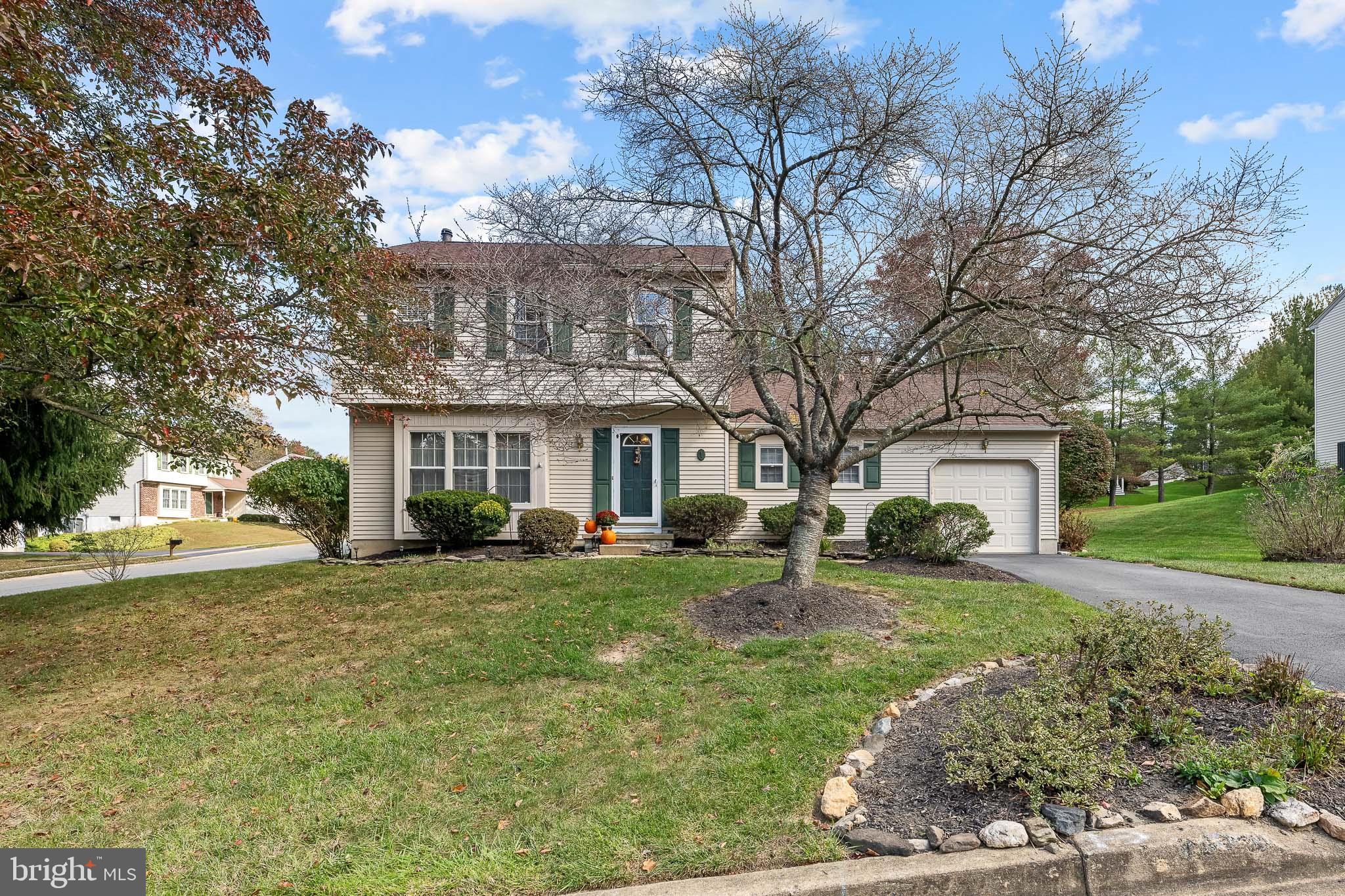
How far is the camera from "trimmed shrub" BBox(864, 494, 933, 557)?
11430 millimetres

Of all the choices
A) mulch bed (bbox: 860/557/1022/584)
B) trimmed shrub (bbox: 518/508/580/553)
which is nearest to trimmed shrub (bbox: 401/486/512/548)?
trimmed shrub (bbox: 518/508/580/553)

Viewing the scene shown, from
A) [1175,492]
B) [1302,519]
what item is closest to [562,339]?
[1302,519]

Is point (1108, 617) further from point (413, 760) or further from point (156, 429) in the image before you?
point (156, 429)

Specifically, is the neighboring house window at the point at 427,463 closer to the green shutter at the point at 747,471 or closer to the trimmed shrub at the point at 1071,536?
the green shutter at the point at 747,471

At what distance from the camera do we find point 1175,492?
40.2 meters

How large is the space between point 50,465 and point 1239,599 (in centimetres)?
2288

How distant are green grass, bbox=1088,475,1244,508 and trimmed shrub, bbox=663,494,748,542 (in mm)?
26513

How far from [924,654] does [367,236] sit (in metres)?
6.36

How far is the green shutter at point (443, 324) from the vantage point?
747cm

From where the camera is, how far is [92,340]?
4.35 meters

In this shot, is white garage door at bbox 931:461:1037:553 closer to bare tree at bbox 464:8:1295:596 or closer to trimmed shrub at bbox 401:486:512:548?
bare tree at bbox 464:8:1295:596

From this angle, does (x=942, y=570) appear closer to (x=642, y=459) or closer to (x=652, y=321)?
(x=642, y=459)

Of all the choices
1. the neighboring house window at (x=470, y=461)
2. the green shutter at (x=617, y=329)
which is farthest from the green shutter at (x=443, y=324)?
the neighboring house window at (x=470, y=461)

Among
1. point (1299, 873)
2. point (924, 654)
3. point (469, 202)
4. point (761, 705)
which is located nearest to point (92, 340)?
point (469, 202)
